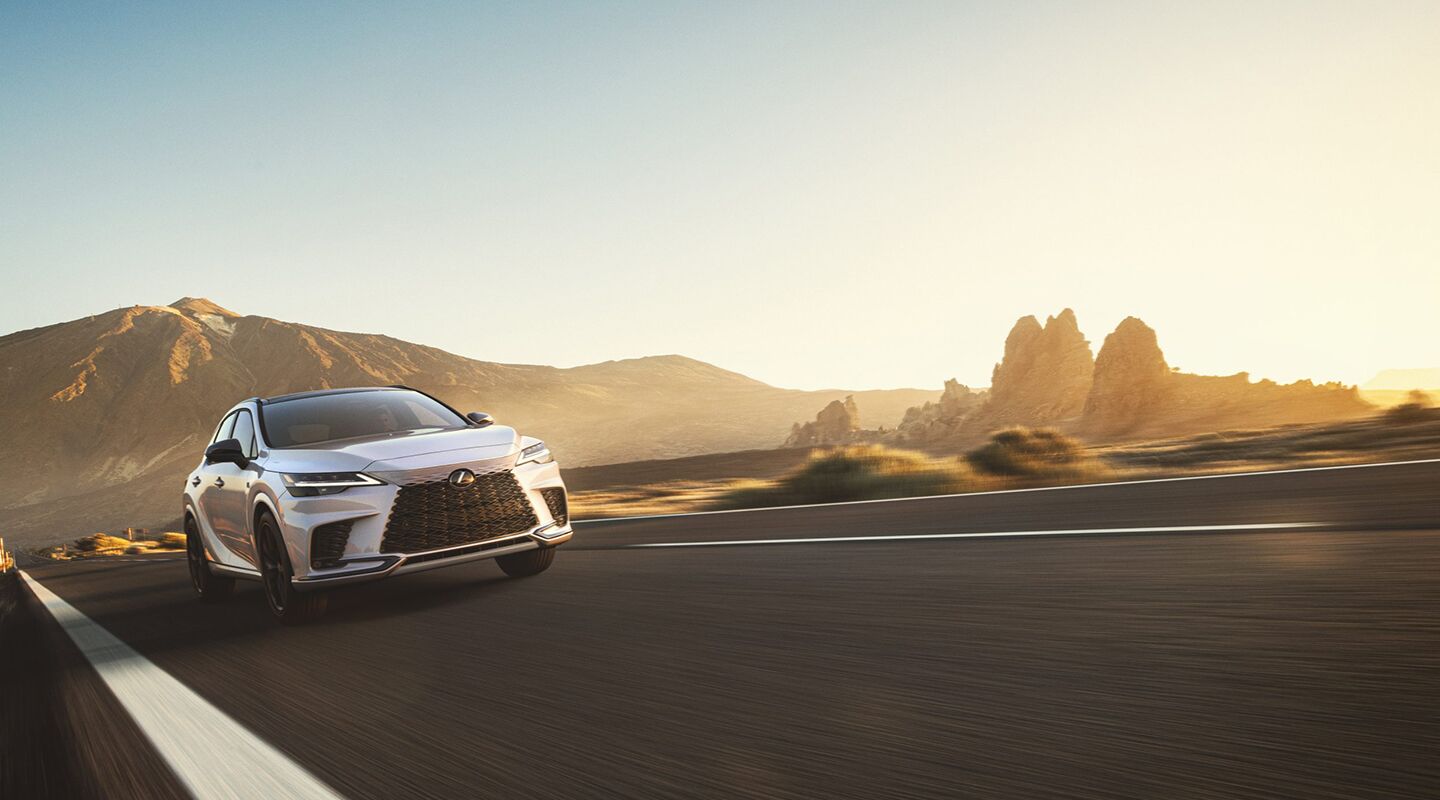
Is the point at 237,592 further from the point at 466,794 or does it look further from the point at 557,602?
the point at 466,794

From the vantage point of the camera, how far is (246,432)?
8.14 meters

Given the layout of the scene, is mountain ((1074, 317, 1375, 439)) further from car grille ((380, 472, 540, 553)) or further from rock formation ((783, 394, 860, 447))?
car grille ((380, 472, 540, 553))

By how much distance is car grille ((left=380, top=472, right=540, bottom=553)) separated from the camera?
6.36 m

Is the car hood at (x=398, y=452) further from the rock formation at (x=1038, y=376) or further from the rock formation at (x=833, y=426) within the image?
the rock formation at (x=833, y=426)

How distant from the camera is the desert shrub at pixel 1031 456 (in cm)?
1658

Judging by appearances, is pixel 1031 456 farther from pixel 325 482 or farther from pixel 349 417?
pixel 325 482

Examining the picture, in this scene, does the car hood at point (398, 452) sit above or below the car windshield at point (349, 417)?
below

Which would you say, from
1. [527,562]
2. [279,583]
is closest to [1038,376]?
[527,562]

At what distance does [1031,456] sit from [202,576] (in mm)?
13419

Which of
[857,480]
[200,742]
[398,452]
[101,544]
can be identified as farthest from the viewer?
[101,544]

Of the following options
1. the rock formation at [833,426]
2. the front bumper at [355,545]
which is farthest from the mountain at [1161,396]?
the front bumper at [355,545]

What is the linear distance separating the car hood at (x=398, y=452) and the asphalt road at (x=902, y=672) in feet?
3.40

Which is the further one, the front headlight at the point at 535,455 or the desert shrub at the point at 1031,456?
the desert shrub at the point at 1031,456

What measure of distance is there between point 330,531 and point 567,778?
13.3 ft
